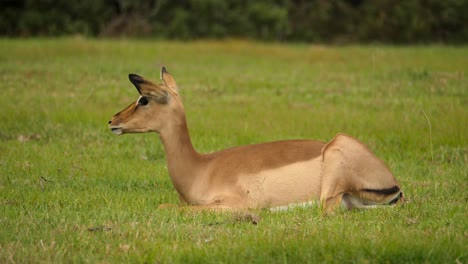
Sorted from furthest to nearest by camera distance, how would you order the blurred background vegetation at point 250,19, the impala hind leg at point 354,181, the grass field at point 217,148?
the blurred background vegetation at point 250,19, the impala hind leg at point 354,181, the grass field at point 217,148

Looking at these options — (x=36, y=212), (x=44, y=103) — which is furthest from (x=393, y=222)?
(x=44, y=103)

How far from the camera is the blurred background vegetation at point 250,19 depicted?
41.1 metres

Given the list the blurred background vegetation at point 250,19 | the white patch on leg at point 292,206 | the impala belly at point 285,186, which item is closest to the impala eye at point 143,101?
the impala belly at point 285,186

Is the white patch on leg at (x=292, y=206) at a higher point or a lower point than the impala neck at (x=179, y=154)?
lower

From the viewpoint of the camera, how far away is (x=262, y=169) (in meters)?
8.74

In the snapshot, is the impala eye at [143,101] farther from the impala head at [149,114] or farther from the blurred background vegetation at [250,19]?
the blurred background vegetation at [250,19]

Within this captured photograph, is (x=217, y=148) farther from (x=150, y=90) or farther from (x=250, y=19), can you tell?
(x=250, y=19)

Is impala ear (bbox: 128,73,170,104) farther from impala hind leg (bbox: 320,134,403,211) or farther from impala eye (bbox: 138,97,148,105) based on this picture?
impala hind leg (bbox: 320,134,403,211)

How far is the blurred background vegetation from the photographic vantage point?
41.1 metres

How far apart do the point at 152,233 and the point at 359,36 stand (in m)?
39.1

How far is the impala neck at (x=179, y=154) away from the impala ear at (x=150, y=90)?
248 millimetres

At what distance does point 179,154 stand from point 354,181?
177 cm

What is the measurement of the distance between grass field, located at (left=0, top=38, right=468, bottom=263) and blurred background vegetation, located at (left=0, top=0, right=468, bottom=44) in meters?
12.8

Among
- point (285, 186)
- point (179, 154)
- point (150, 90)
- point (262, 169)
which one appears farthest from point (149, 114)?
point (285, 186)
